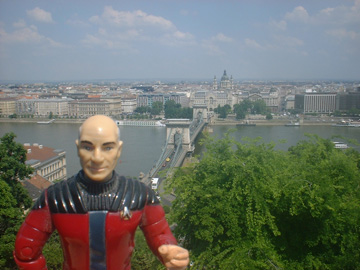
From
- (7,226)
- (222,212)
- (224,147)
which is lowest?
(7,226)

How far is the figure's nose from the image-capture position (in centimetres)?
110

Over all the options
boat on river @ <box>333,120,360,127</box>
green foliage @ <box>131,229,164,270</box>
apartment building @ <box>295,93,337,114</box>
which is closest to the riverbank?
boat on river @ <box>333,120,360,127</box>

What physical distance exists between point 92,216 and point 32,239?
187 millimetres

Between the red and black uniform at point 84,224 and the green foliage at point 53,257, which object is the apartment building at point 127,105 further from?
the red and black uniform at point 84,224

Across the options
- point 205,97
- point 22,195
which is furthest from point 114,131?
point 205,97

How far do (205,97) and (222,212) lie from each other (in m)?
36.7

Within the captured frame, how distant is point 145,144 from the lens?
18.0 m

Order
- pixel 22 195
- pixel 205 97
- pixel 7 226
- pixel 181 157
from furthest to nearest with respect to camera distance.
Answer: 1. pixel 205 97
2. pixel 181 157
3. pixel 22 195
4. pixel 7 226

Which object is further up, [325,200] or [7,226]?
[325,200]

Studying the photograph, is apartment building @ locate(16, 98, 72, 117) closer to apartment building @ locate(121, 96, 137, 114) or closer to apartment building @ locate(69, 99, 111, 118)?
apartment building @ locate(69, 99, 111, 118)

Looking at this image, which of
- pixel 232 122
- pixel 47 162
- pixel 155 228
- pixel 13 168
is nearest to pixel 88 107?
pixel 232 122

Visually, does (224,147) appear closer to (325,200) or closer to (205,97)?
(325,200)

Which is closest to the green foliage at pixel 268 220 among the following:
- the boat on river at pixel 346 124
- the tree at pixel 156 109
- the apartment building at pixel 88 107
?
the boat on river at pixel 346 124

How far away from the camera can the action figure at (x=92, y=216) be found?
1109 mm
